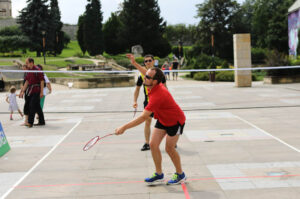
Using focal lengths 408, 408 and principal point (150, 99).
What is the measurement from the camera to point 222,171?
660cm

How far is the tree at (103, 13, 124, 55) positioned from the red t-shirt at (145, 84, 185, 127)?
7096cm

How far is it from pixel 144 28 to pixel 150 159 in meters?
68.8

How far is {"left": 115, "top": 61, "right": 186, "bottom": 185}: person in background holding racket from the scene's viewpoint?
5547 mm

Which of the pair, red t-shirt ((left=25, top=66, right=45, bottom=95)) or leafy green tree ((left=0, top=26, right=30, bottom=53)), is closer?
red t-shirt ((left=25, top=66, right=45, bottom=95))

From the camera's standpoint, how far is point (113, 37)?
262ft

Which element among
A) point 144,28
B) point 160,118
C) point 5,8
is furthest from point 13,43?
point 5,8

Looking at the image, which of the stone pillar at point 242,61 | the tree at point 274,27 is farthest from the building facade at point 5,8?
the stone pillar at point 242,61

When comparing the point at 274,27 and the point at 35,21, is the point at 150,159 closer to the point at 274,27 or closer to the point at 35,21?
the point at 35,21

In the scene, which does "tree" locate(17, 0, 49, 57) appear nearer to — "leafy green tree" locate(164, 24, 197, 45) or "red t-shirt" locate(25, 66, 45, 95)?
"leafy green tree" locate(164, 24, 197, 45)

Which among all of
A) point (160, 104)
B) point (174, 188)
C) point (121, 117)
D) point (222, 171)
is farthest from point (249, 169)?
point (121, 117)

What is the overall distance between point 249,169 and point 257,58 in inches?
2256

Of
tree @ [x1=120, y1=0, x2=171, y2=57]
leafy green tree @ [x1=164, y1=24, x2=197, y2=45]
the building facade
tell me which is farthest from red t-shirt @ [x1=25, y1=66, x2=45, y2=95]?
the building facade

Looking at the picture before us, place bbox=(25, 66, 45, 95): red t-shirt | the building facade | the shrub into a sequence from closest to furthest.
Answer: bbox=(25, 66, 45, 95): red t-shirt, the shrub, the building facade

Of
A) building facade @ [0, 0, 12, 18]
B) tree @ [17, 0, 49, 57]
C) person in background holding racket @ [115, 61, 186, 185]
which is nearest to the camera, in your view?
person in background holding racket @ [115, 61, 186, 185]
